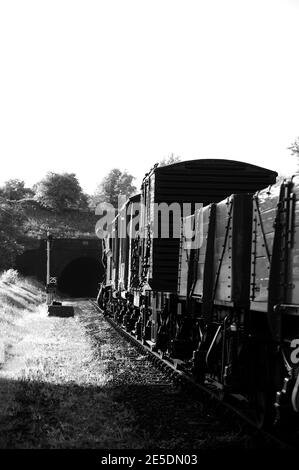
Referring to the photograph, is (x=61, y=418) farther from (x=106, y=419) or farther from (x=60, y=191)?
(x=60, y=191)

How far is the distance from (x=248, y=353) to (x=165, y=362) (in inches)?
198

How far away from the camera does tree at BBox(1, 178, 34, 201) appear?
8956 centimetres

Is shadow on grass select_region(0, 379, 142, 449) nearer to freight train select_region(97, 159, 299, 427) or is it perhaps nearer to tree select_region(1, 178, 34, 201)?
freight train select_region(97, 159, 299, 427)

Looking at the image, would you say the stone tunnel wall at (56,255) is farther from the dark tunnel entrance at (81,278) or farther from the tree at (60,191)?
the tree at (60,191)

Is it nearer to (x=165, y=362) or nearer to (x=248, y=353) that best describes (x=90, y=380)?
(x=165, y=362)

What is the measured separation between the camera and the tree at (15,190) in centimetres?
8956

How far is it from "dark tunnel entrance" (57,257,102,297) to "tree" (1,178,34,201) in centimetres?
3074

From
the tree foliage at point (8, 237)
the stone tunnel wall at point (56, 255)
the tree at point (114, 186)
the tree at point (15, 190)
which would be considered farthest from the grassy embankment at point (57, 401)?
the tree at point (114, 186)

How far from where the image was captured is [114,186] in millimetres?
107000

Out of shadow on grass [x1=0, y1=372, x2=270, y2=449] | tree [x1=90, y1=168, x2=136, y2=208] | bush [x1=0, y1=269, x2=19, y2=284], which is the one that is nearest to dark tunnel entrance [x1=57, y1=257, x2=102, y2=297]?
bush [x1=0, y1=269, x2=19, y2=284]

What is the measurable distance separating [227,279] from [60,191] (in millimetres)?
72118

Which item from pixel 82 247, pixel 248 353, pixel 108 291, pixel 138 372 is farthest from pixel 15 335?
pixel 82 247

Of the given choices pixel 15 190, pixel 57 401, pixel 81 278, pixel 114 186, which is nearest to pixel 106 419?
pixel 57 401

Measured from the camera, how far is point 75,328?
2272cm
